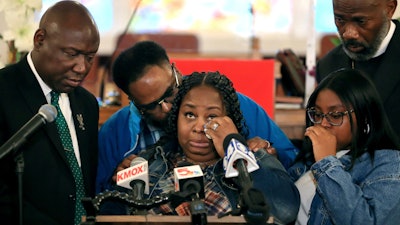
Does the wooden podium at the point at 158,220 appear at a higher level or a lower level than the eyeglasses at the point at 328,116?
lower

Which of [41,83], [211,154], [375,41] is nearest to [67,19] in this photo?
[41,83]

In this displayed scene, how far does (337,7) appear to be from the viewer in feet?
11.3

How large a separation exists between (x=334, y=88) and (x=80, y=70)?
0.99 metres

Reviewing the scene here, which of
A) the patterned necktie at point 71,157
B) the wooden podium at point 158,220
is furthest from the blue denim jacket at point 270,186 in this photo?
the wooden podium at point 158,220

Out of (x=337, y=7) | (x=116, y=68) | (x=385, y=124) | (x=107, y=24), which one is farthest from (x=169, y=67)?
(x=107, y=24)

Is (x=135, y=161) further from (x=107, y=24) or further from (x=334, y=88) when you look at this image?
(x=107, y=24)

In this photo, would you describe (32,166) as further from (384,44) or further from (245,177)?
(384,44)

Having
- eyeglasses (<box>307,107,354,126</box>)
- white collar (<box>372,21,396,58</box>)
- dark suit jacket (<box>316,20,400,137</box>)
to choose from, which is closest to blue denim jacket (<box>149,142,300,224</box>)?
eyeglasses (<box>307,107,354,126</box>)

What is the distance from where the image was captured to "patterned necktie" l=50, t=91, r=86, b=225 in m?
3.00

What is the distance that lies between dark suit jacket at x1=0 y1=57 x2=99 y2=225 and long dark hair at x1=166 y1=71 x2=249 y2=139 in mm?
467

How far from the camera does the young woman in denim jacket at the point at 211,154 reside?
267cm

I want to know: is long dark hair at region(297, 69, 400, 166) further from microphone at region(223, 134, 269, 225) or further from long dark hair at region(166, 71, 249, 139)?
microphone at region(223, 134, 269, 225)

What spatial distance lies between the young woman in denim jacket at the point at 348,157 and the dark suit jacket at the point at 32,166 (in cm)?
94

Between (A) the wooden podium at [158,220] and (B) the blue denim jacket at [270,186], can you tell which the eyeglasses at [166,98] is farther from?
(A) the wooden podium at [158,220]
